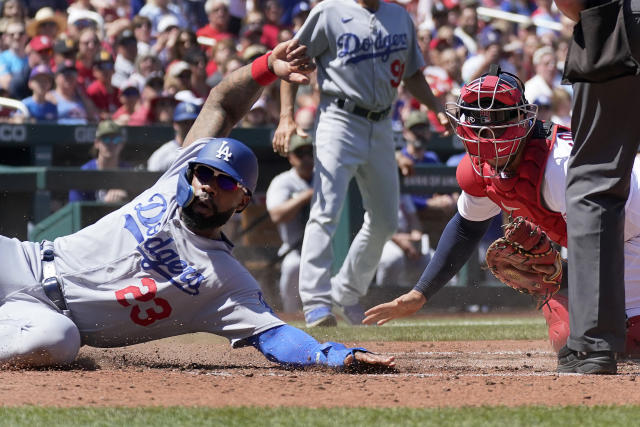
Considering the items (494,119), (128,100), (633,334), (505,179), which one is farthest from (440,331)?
(128,100)

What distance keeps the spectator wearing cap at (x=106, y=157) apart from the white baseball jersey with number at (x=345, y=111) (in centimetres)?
227

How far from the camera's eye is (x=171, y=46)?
11.0 meters

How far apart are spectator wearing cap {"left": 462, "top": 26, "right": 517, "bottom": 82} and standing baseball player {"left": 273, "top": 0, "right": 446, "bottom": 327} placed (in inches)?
154

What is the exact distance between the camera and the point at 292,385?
12.8ft

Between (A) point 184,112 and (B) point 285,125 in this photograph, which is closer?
(B) point 285,125

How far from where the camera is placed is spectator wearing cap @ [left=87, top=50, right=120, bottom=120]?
10.4 metres

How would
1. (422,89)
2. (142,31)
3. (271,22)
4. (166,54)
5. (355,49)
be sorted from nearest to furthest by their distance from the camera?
(355,49) < (422,89) < (166,54) < (142,31) < (271,22)

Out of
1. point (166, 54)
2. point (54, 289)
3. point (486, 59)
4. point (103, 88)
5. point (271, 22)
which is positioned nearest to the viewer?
point (54, 289)

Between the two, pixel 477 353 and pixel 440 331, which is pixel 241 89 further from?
pixel 440 331

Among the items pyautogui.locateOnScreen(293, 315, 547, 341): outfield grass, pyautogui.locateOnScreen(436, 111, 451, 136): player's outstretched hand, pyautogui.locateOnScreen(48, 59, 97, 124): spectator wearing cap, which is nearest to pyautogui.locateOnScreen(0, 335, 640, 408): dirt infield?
pyautogui.locateOnScreen(293, 315, 547, 341): outfield grass

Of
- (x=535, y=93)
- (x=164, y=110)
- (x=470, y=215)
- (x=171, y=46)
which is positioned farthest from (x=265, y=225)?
(x=470, y=215)

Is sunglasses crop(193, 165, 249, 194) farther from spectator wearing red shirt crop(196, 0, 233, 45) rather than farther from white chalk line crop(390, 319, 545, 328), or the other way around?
spectator wearing red shirt crop(196, 0, 233, 45)

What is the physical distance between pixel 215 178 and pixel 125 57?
23.4 feet

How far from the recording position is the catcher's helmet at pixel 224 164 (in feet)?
14.1
